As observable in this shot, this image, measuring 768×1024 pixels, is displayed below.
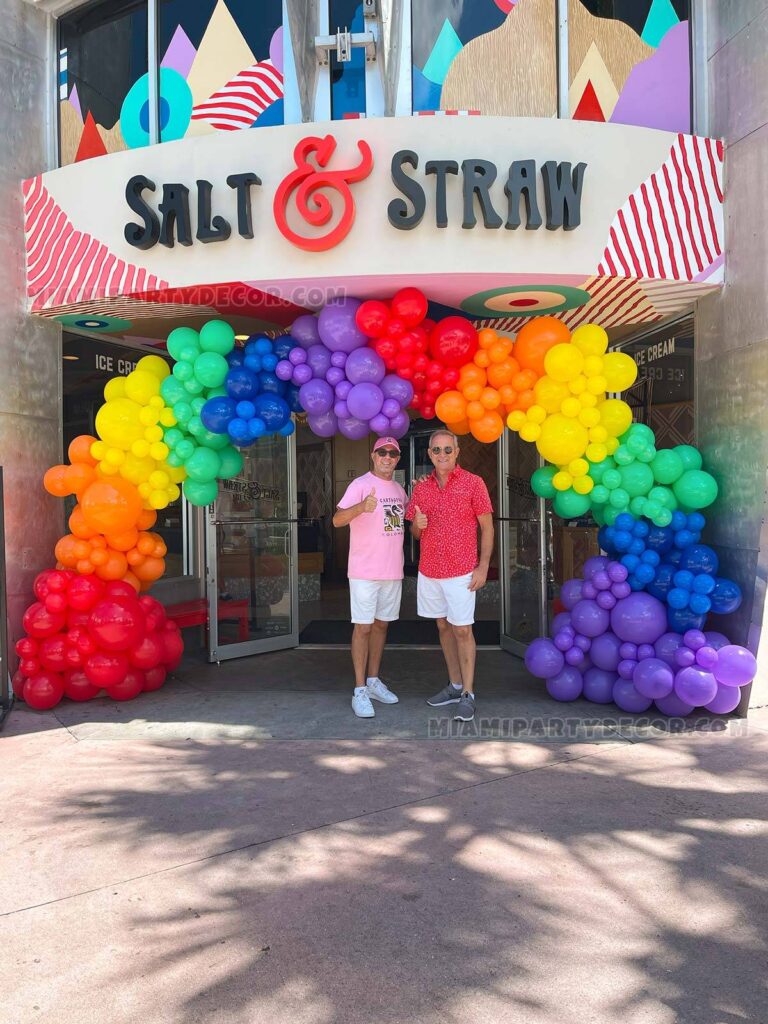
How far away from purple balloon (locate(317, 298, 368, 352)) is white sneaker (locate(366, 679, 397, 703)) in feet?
7.26

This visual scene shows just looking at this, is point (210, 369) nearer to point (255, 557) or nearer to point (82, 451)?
point (82, 451)

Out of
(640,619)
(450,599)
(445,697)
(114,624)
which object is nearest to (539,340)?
(450,599)

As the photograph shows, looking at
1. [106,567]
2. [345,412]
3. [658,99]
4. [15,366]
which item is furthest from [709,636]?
[15,366]

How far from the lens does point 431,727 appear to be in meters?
4.71

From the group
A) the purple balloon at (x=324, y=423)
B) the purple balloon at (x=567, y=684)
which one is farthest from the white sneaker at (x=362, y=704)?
the purple balloon at (x=324, y=423)

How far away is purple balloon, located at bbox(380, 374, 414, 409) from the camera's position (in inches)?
191

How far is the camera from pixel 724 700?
15.5 feet

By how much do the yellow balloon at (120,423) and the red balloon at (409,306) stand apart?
1.88 m

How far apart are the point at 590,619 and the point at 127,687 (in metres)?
3.16

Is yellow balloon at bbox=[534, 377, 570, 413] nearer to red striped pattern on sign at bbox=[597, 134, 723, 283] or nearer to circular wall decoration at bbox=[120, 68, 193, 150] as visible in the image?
red striped pattern on sign at bbox=[597, 134, 723, 283]

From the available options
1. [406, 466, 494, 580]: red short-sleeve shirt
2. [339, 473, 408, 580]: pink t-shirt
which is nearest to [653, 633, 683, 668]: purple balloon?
[406, 466, 494, 580]: red short-sleeve shirt

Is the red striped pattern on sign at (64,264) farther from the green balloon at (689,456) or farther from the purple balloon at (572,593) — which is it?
the green balloon at (689,456)

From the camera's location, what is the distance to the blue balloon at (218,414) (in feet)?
16.2

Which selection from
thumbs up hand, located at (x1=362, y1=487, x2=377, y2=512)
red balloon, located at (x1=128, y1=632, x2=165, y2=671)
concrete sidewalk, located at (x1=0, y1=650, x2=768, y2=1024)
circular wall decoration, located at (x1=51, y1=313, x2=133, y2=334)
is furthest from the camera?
circular wall decoration, located at (x1=51, y1=313, x2=133, y2=334)
